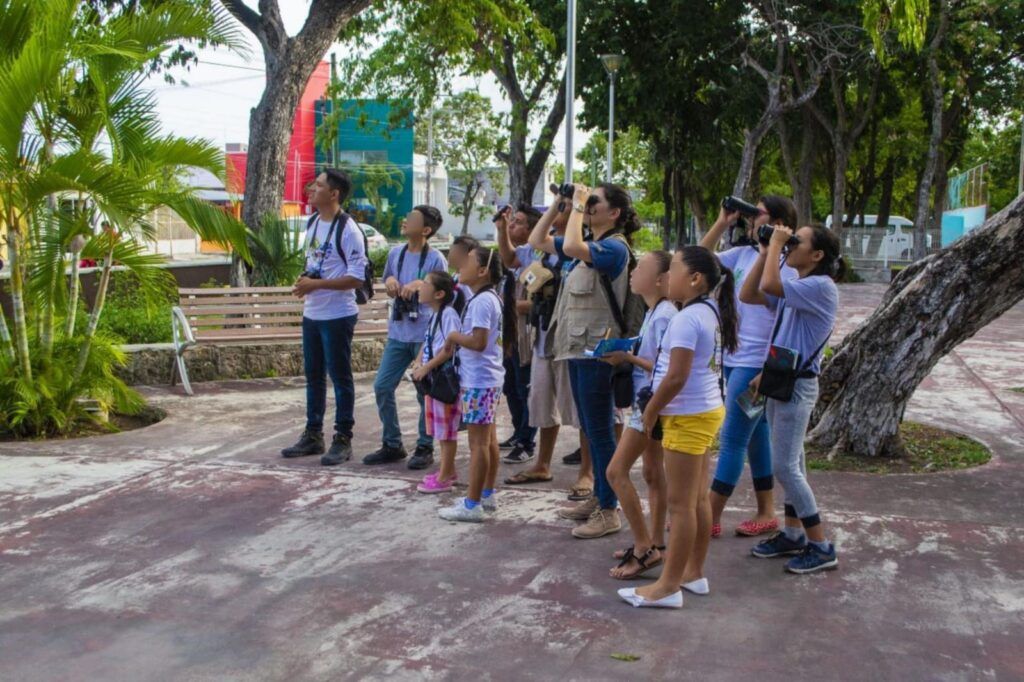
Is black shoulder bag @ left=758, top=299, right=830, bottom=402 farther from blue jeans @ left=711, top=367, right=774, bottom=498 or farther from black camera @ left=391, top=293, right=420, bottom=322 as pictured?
black camera @ left=391, top=293, right=420, bottom=322

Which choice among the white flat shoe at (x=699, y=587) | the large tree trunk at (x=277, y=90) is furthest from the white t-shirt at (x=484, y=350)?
the large tree trunk at (x=277, y=90)

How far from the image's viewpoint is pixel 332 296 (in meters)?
6.96

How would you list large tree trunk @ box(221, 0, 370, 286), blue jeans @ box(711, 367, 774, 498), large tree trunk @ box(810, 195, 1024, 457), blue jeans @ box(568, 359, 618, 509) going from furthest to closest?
1. large tree trunk @ box(221, 0, 370, 286)
2. large tree trunk @ box(810, 195, 1024, 457)
3. blue jeans @ box(568, 359, 618, 509)
4. blue jeans @ box(711, 367, 774, 498)

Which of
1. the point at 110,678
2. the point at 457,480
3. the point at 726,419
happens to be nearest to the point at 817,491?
the point at 726,419

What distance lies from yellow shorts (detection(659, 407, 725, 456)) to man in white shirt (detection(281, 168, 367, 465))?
3056mm

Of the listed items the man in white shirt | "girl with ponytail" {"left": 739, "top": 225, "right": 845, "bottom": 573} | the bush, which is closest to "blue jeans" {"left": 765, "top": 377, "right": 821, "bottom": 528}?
"girl with ponytail" {"left": 739, "top": 225, "right": 845, "bottom": 573}

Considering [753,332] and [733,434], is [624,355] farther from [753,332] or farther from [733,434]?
[753,332]

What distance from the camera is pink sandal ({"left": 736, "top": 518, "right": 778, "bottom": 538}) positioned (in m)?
5.38

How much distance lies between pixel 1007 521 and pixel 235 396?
600 cm

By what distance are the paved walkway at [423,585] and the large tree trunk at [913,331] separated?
1.66 feet

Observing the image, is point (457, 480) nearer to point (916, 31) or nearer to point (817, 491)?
point (817, 491)

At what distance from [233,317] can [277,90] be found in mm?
→ 3461

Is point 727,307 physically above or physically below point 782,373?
above

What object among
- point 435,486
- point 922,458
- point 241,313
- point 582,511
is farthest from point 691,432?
point 241,313
